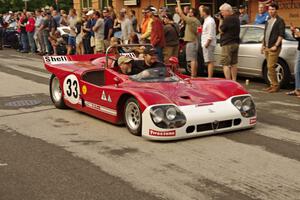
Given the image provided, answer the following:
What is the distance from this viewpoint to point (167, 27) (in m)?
12.2

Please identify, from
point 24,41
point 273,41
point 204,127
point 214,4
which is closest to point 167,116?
point 204,127

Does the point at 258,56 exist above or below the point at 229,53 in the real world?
below

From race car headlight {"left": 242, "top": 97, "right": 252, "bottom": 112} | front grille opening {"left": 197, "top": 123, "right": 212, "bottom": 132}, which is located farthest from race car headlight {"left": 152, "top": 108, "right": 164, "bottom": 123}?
race car headlight {"left": 242, "top": 97, "right": 252, "bottom": 112}

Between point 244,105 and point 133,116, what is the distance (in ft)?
4.94

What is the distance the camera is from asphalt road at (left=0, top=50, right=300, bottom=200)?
14.9ft

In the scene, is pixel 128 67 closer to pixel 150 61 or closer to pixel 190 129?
pixel 150 61

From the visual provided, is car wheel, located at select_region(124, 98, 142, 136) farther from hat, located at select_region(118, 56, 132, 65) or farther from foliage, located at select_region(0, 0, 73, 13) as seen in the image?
foliage, located at select_region(0, 0, 73, 13)

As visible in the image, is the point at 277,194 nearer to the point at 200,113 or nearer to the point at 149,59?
the point at 200,113

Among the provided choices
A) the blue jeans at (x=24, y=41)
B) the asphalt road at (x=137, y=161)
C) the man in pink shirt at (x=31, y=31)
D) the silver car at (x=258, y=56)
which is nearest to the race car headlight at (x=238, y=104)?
the asphalt road at (x=137, y=161)

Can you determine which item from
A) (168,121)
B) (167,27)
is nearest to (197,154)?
(168,121)

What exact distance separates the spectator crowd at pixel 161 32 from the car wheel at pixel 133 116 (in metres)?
3.72

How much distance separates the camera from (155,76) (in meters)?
7.24

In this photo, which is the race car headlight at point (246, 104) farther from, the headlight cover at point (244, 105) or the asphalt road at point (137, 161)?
the asphalt road at point (137, 161)

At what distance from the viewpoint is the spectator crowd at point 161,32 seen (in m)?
10.3
